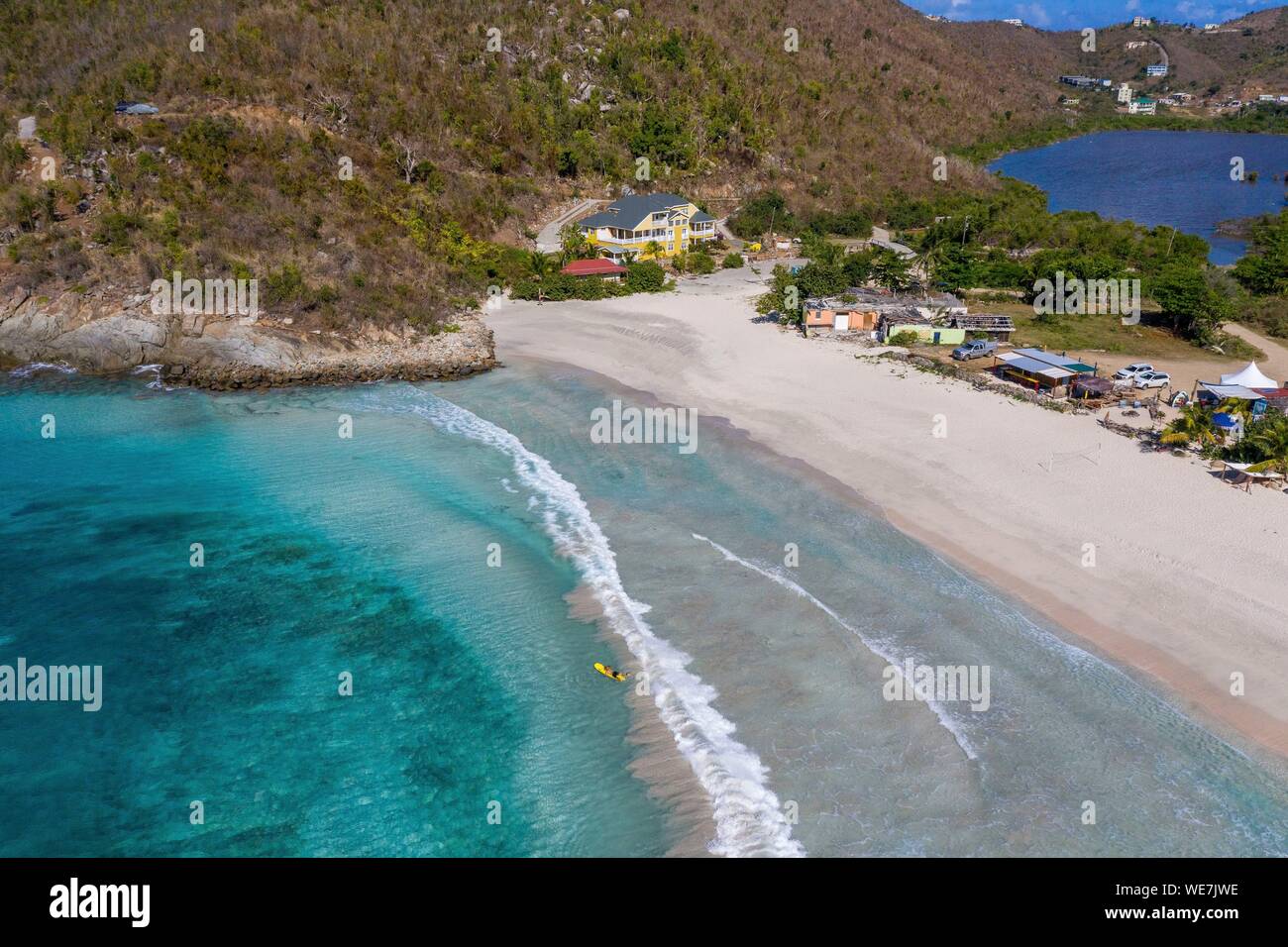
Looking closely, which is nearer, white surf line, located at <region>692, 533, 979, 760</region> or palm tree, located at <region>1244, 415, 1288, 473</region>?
white surf line, located at <region>692, 533, 979, 760</region>

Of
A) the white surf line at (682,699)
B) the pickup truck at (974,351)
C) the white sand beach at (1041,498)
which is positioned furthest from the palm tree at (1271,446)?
the white surf line at (682,699)

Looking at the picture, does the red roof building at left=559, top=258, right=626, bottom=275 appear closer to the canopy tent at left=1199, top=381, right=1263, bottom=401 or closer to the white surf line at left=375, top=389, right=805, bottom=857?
the white surf line at left=375, top=389, right=805, bottom=857

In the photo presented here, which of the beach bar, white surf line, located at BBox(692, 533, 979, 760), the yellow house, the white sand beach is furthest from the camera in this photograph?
the yellow house

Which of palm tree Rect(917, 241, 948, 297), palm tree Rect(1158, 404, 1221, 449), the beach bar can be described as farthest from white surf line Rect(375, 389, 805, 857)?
palm tree Rect(917, 241, 948, 297)

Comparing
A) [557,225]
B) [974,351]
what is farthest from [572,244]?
[974,351]

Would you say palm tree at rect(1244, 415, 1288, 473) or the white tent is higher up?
the white tent

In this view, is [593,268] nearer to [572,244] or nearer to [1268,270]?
[572,244]

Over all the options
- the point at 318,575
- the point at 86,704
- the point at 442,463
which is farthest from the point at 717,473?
the point at 86,704
